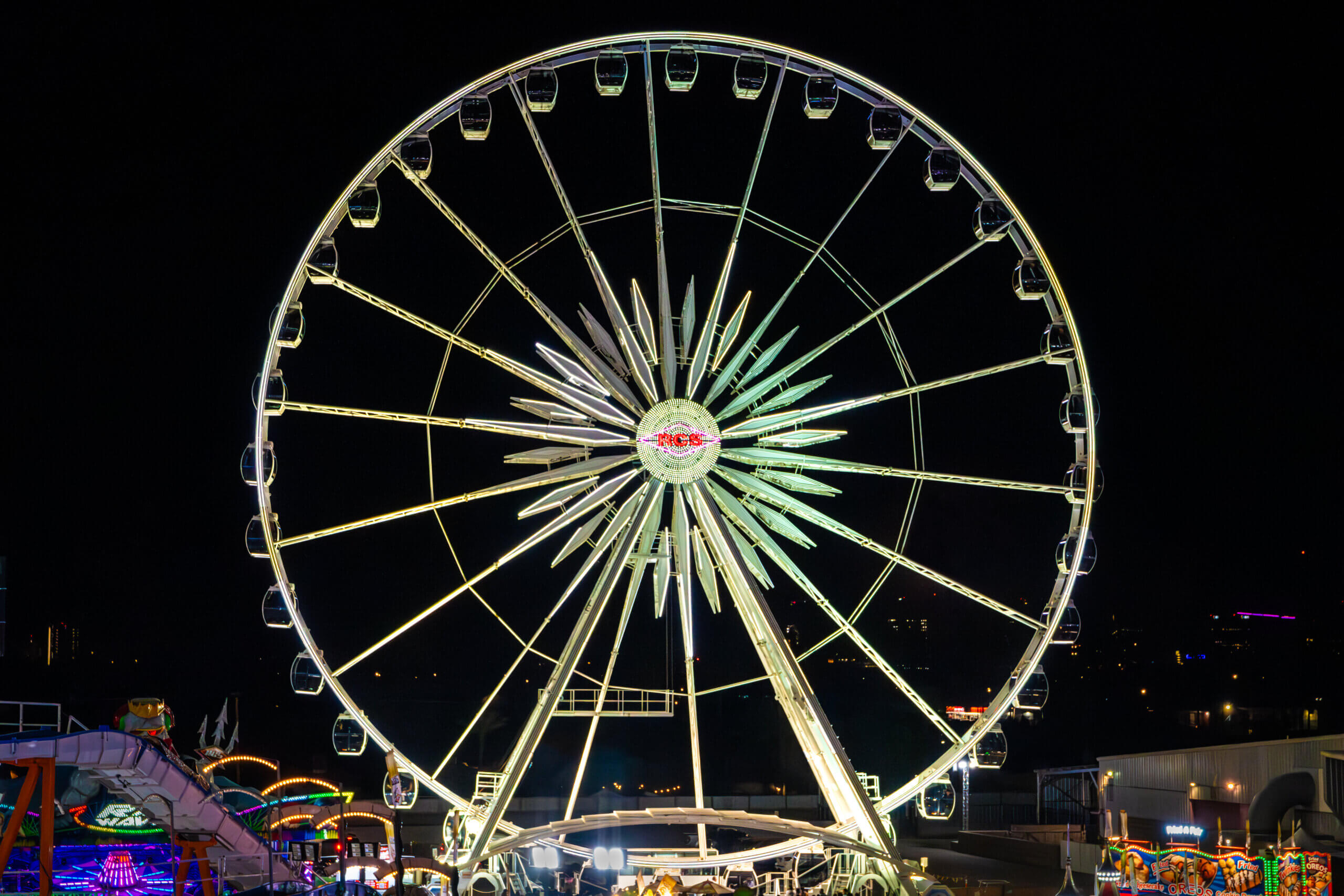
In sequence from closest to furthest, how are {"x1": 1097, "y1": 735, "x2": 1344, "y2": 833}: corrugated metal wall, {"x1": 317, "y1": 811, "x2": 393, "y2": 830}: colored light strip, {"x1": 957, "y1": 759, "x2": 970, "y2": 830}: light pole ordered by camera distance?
1. {"x1": 317, "y1": 811, "x2": 393, "y2": 830}: colored light strip
2. {"x1": 1097, "y1": 735, "x2": 1344, "y2": 833}: corrugated metal wall
3. {"x1": 957, "y1": 759, "x2": 970, "y2": 830}: light pole

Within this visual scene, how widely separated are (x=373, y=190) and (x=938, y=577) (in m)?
9.69

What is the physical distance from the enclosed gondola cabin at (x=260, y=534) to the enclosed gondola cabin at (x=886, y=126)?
997 cm

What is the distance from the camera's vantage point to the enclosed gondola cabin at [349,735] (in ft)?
59.7

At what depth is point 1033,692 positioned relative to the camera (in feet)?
62.3

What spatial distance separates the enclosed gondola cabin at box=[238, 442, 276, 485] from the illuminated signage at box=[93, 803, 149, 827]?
1352cm

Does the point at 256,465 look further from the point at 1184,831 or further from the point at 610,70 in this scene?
the point at 1184,831

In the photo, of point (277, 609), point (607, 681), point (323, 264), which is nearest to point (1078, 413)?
point (607, 681)

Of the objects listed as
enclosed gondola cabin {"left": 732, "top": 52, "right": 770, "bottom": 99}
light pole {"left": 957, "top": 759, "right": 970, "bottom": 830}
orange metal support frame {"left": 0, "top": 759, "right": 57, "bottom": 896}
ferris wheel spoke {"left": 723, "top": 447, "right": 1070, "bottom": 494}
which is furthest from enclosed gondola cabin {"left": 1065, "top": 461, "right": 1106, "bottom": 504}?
light pole {"left": 957, "top": 759, "right": 970, "bottom": 830}

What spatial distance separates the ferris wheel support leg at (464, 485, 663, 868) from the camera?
58.8 feet

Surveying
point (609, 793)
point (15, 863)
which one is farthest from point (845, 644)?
point (15, 863)

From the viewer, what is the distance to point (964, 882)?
92.0ft

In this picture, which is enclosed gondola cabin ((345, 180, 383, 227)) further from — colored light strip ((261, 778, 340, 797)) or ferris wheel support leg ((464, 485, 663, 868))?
colored light strip ((261, 778, 340, 797))

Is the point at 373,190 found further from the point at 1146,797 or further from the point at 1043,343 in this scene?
the point at 1146,797

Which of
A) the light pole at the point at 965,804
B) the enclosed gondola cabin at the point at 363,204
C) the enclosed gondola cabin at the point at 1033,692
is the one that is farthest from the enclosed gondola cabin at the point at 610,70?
the light pole at the point at 965,804
